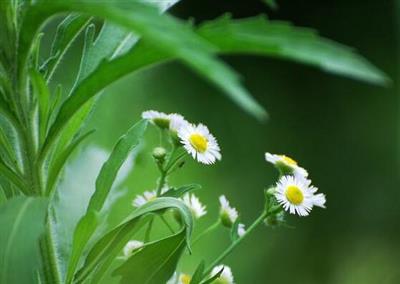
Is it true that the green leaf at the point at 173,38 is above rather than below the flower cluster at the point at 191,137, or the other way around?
above

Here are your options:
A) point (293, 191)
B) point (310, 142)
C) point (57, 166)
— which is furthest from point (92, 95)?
point (310, 142)

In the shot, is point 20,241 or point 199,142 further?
point 199,142

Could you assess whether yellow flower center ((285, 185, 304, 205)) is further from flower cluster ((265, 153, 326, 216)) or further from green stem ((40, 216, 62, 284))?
green stem ((40, 216, 62, 284))

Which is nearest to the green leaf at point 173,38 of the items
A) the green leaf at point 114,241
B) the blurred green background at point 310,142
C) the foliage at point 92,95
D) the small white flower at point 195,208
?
the foliage at point 92,95

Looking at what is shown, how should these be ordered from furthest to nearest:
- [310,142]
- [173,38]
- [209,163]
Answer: [310,142] → [209,163] → [173,38]

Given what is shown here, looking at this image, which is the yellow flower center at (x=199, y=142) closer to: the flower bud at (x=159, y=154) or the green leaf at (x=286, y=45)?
the flower bud at (x=159, y=154)

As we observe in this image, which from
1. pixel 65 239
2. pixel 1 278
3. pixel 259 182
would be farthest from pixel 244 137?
pixel 1 278

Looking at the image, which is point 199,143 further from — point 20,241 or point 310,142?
point 310,142
